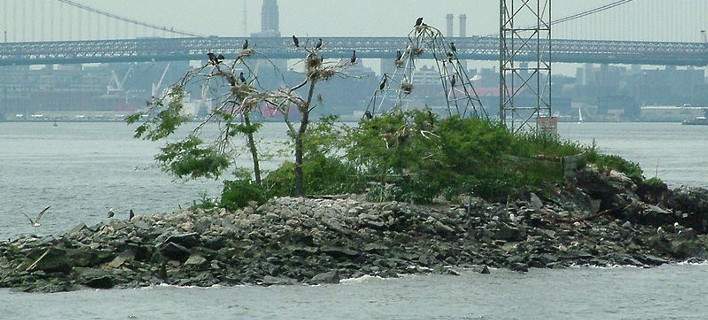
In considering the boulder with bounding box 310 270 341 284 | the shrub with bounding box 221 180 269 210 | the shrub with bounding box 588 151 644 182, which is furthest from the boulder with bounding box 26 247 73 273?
the shrub with bounding box 588 151 644 182

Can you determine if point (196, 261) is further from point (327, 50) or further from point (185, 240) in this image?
point (327, 50)

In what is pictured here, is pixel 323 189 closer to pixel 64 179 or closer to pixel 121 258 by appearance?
pixel 121 258

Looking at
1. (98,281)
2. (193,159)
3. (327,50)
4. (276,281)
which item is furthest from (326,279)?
(327,50)

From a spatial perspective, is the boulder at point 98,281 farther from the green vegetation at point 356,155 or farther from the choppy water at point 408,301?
the green vegetation at point 356,155

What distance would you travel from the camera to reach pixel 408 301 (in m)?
21.5

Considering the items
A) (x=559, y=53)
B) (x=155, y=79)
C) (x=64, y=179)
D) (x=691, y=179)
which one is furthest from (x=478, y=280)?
(x=155, y=79)

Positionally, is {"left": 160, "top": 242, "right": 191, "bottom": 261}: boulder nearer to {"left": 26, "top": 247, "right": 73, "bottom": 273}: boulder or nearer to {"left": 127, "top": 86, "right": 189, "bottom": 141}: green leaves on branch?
{"left": 26, "top": 247, "right": 73, "bottom": 273}: boulder

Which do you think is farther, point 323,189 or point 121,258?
point 323,189

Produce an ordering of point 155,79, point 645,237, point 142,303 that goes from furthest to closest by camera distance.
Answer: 1. point 155,79
2. point 645,237
3. point 142,303

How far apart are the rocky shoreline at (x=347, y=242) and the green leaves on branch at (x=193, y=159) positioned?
9.08 ft

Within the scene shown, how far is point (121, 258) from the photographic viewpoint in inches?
903

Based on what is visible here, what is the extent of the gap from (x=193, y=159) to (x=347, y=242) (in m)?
5.84

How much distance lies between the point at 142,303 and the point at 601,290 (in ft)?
18.6

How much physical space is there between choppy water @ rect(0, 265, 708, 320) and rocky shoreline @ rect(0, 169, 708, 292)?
0.49 metres
